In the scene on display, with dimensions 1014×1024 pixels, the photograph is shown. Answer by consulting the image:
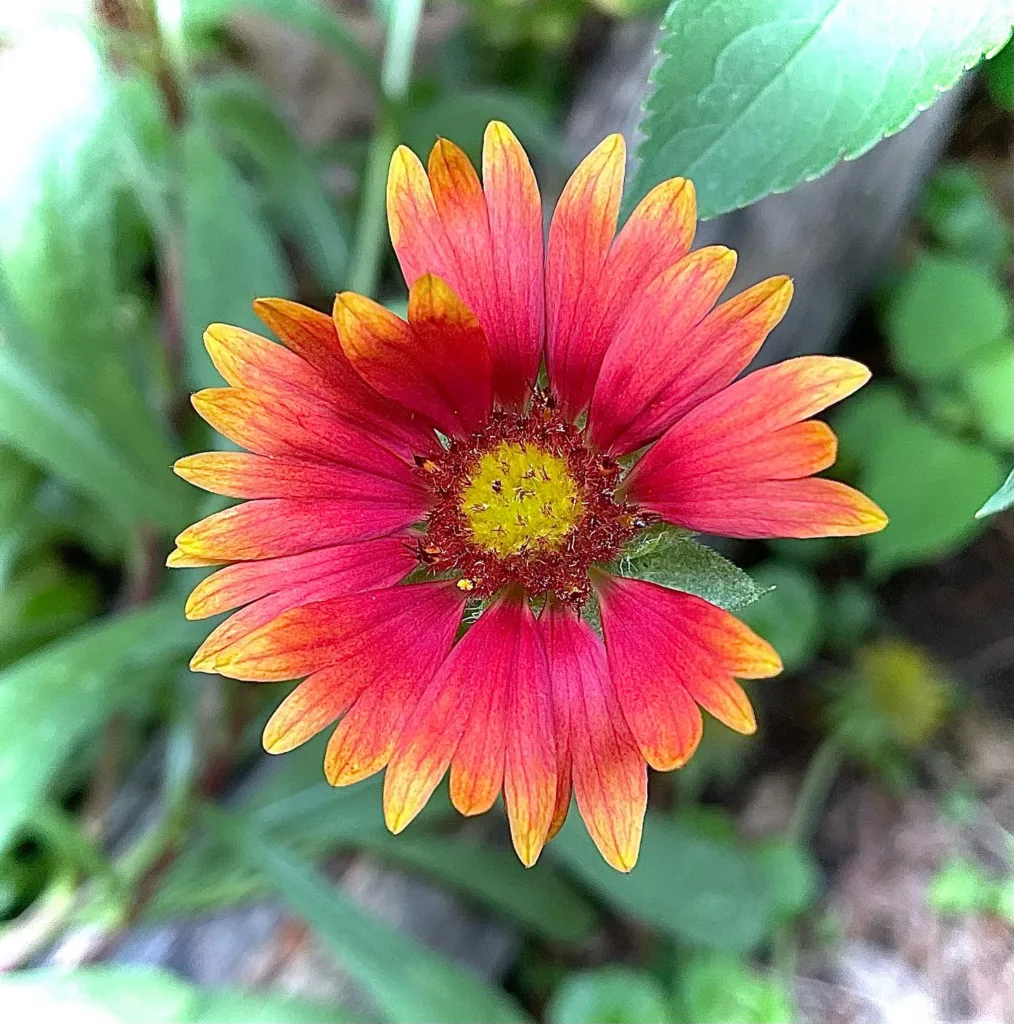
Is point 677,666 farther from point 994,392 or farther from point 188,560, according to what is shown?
point 994,392

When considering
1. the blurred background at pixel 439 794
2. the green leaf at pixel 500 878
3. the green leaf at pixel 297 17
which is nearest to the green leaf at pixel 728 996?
the blurred background at pixel 439 794

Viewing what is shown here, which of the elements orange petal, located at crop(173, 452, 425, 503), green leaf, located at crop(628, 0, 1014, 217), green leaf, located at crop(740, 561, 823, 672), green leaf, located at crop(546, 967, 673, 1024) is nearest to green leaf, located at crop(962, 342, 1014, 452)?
green leaf, located at crop(740, 561, 823, 672)

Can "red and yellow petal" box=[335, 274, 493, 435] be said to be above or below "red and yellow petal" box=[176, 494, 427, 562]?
above

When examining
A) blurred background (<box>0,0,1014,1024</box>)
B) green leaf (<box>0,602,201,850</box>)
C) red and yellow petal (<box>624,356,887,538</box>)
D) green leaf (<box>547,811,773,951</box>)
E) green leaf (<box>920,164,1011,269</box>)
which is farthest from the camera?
green leaf (<box>920,164,1011,269</box>)

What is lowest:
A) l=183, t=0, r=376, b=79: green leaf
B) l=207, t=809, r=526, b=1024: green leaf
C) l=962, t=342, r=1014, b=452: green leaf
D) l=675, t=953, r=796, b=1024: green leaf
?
l=675, t=953, r=796, b=1024: green leaf

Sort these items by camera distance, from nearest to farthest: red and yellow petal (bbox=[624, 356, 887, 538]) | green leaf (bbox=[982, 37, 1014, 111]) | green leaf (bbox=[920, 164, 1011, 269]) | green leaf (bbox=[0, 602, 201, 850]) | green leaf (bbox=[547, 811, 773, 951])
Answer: red and yellow petal (bbox=[624, 356, 887, 538]) → green leaf (bbox=[982, 37, 1014, 111]) → green leaf (bbox=[0, 602, 201, 850]) → green leaf (bbox=[547, 811, 773, 951]) → green leaf (bbox=[920, 164, 1011, 269])

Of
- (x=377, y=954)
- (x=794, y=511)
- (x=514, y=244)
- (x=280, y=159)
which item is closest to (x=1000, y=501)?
(x=794, y=511)

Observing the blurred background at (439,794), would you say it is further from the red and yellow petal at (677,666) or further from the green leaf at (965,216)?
the red and yellow petal at (677,666)

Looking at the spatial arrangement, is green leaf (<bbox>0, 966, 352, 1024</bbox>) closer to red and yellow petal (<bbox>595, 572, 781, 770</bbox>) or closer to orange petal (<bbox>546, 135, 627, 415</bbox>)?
red and yellow petal (<bbox>595, 572, 781, 770</bbox>)
